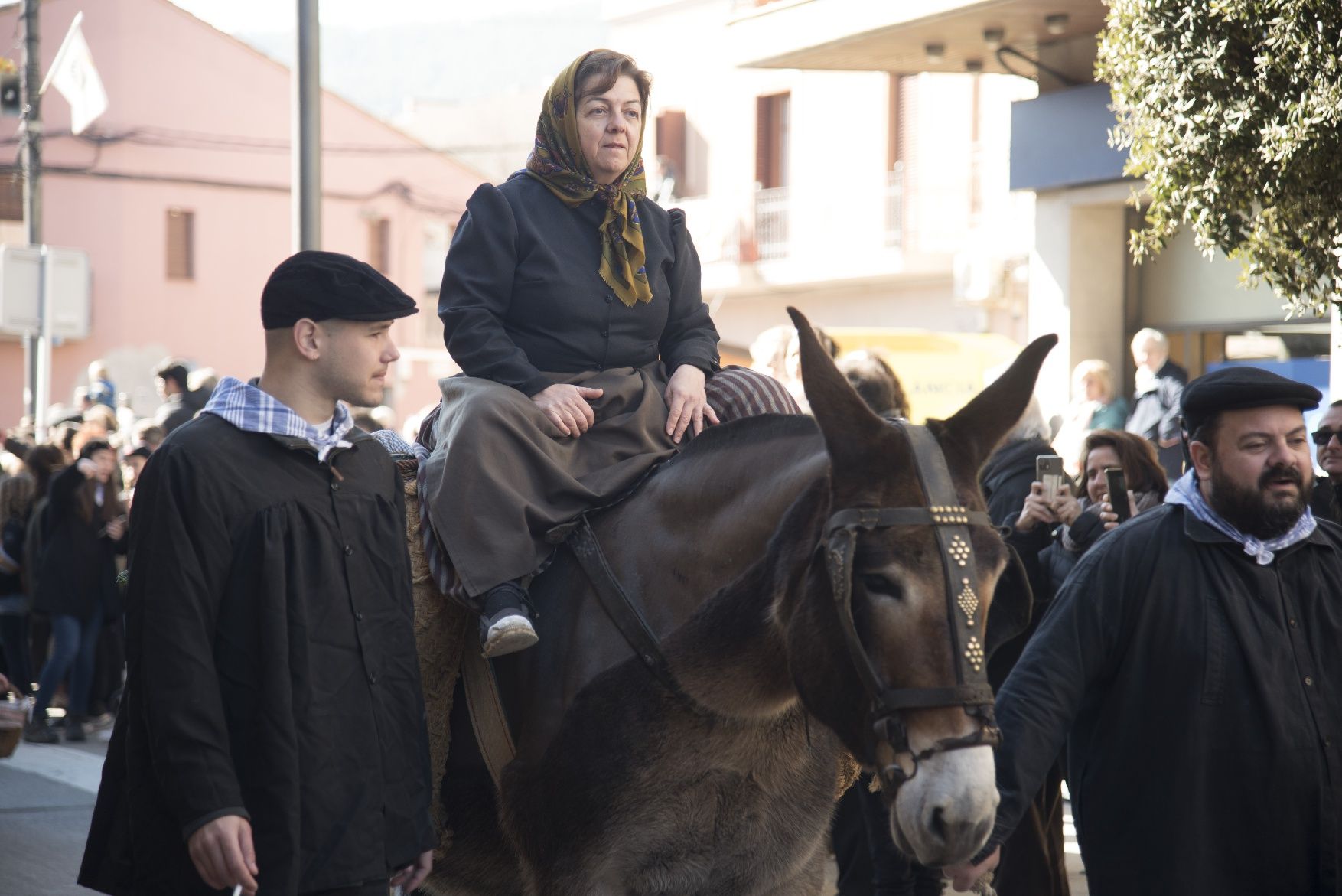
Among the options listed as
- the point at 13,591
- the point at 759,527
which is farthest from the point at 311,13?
the point at 759,527

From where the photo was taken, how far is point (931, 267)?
2433 centimetres

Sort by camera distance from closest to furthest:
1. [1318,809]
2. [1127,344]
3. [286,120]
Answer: [1318,809] < [1127,344] < [286,120]

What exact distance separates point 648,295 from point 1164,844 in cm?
201

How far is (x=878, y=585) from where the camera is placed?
130 inches

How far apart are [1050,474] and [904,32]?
8.31 m

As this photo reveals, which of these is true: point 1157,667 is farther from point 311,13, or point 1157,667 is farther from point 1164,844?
point 311,13

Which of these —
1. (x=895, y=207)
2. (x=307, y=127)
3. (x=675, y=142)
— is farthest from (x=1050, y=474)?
(x=675, y=142)

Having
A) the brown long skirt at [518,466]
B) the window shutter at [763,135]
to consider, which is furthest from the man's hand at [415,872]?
the window shutter at [763,135]

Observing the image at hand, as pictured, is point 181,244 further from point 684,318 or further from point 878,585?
point 878,585

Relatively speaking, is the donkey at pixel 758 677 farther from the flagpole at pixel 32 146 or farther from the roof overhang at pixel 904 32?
the flagpole at pixel 32 146

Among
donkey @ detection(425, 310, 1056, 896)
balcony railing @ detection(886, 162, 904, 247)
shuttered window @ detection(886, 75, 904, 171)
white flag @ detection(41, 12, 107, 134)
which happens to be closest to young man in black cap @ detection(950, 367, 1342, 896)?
donkey @ detection(425, 310, 1056, 896)

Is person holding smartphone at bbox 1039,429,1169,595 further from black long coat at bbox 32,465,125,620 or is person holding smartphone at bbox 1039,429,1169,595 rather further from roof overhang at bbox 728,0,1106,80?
black long coat at bbox 32,465,125,620

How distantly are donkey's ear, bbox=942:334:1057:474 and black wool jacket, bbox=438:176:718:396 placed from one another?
1.24 m

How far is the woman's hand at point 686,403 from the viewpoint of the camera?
4.54 metres
